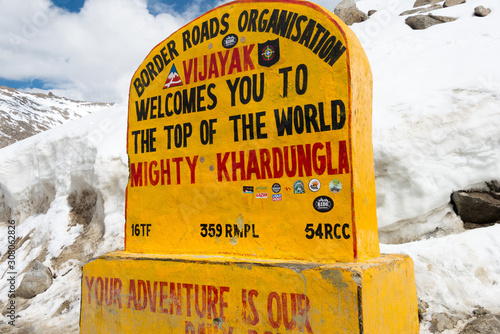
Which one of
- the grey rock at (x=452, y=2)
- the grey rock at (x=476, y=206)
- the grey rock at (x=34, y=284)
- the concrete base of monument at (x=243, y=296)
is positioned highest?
the grey rock at (x=452, y=2)

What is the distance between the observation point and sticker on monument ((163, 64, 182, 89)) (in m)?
3.87

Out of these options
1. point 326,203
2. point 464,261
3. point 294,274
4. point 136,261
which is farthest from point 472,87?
point 136,261

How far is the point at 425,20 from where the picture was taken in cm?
1129

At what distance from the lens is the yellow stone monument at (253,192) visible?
2.83 m

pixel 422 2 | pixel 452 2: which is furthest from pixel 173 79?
pixel 422 2

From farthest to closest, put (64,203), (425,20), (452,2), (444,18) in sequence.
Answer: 1. (452,2)
2. (425,20)
3. (444,18)
4. (64,203)

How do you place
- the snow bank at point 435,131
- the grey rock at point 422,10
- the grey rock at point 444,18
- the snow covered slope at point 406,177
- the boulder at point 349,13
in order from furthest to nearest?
the boulder at point 349,13 < the grey rock at point 422,10 < the grey rock at point 444,18 < the snow bank at point 435,131 < the snow covered slope at point 406,177

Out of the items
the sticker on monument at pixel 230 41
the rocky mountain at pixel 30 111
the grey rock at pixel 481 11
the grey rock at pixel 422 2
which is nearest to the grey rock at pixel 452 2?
the grey rock at pixel 422 2

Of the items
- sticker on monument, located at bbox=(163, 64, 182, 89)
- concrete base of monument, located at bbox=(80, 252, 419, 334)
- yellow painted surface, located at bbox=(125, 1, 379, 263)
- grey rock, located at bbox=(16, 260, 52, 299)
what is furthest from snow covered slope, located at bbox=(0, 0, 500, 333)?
sticker on monument, located at bbox=(163, 64, 182, 89)

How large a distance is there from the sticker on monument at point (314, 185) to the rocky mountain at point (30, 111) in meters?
41.7

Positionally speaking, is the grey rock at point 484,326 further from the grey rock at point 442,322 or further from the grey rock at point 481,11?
the grey rock at point 481,11

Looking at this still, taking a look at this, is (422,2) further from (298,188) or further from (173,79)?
(298,188)

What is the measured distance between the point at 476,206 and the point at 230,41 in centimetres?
381

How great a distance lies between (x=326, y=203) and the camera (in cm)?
292
